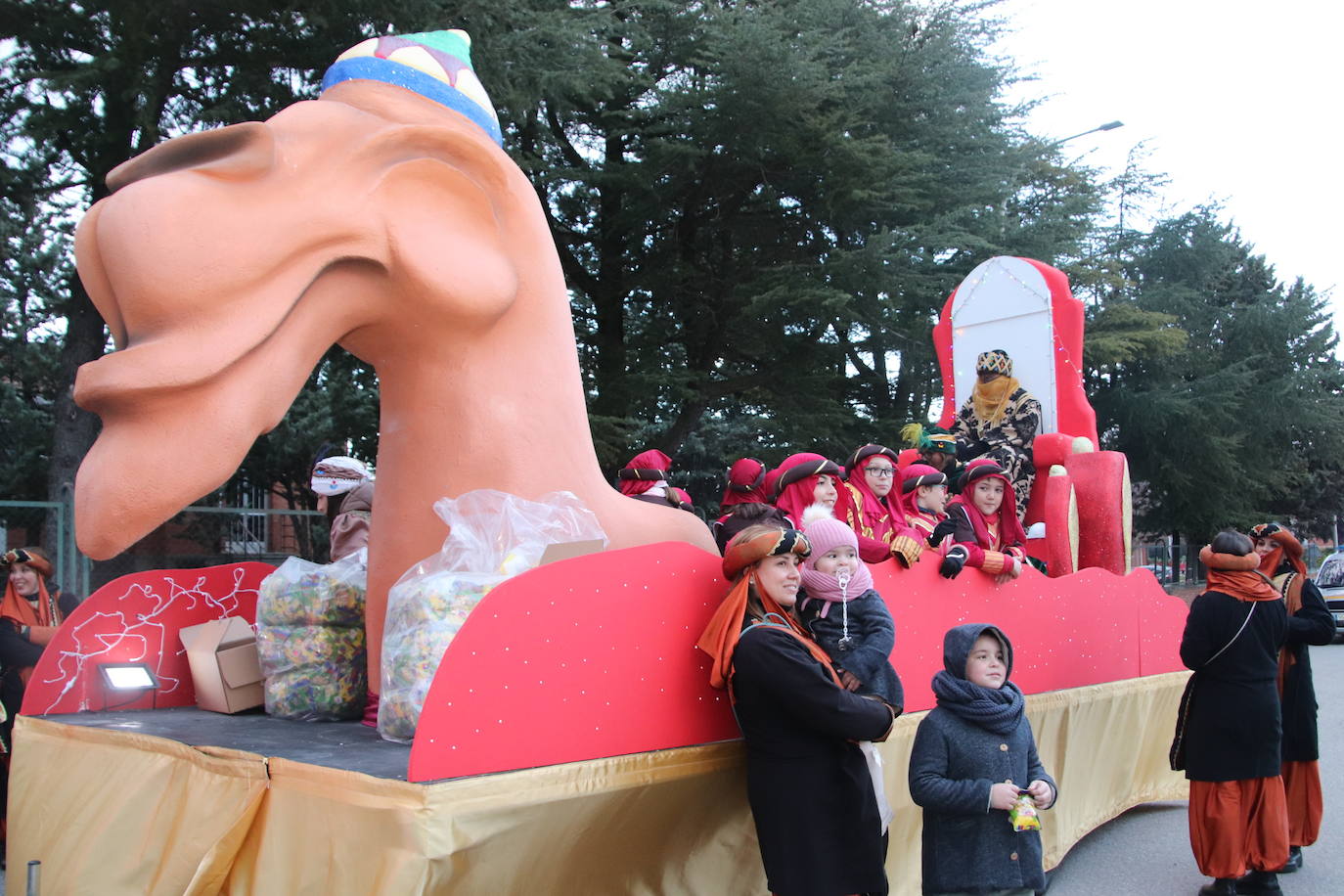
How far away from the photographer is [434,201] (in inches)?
117

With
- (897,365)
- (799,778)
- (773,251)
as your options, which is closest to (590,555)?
(799,778)

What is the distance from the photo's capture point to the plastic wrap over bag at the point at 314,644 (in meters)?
3.39

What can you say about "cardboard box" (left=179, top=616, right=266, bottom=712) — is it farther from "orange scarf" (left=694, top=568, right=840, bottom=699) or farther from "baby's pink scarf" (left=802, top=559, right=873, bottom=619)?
"baby's pink scarf" (left=802, top=559, right=873, bottom=619)

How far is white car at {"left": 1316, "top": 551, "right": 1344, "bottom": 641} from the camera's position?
15680mm

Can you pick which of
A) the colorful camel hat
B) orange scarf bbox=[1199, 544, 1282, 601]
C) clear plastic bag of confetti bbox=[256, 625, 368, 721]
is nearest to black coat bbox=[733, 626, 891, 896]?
clear plastic bag of confetti bbox=[256, 625, 368, 721]

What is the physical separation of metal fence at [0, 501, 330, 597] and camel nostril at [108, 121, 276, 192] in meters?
6.85

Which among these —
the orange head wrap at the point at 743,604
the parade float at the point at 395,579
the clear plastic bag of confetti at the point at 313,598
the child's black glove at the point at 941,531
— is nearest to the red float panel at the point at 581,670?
the parade float at the point at 395,579

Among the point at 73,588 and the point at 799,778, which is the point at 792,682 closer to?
the point at 799,778

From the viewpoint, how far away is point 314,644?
3387 mm

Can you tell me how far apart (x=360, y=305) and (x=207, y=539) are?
8.79 meters

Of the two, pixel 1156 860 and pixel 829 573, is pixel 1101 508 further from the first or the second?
pixel 829 573

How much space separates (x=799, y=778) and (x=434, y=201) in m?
1.80

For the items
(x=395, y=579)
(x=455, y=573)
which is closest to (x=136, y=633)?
(x=395, y=579)

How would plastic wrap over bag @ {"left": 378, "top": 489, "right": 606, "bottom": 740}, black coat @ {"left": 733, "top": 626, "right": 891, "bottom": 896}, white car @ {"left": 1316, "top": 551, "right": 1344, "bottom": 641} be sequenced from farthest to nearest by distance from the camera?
white car @ {"left": 1316, "top": 551, "right": 1344, "bottom": 641} < plastic wrap over bag @ {"left": 378, "top": 489, "right": 606, "bottom": 740} < black coat @ {"left": 733, "top": 626, "right": 891, "bottom": 896}
